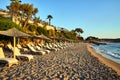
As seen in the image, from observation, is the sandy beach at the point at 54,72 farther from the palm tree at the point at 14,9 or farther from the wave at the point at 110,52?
the palm tree at the point at 14,9

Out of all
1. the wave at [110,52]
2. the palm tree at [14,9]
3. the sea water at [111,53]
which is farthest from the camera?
the palm tree at [14,9]

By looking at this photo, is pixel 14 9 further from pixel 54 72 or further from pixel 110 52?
pixel 54 72

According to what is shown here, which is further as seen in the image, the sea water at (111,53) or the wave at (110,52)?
the wave at (110,52)

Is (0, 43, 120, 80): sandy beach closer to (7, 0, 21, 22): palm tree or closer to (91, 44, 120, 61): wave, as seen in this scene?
(91, 44, 120, 61): wave

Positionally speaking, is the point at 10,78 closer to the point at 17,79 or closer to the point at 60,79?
the point at 17,79

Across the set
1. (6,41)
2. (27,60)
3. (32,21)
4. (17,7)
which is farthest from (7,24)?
(32,21)

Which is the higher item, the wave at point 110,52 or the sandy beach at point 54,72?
the sandy beach at point 54,72

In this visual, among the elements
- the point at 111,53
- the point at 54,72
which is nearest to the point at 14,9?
the point at 111,53

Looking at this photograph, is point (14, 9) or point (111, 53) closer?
point (111, 53)

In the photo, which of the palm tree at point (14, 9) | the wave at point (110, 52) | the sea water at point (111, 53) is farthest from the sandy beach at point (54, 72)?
the palm tree at point (14, 9)

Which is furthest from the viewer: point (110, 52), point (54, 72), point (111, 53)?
point (110, 52)

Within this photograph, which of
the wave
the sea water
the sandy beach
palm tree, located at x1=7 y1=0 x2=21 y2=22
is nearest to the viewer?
the sandy beach

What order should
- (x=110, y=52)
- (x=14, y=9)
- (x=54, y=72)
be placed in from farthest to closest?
1. (x=14, y=9)
2. (x=110, y=52)
3. (x=54, y=72)

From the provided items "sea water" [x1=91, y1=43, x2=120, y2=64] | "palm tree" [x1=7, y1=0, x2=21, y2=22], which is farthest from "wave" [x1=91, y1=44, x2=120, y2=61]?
"palm tree" [x1=7, y1=0, x2=21, y2=22]
